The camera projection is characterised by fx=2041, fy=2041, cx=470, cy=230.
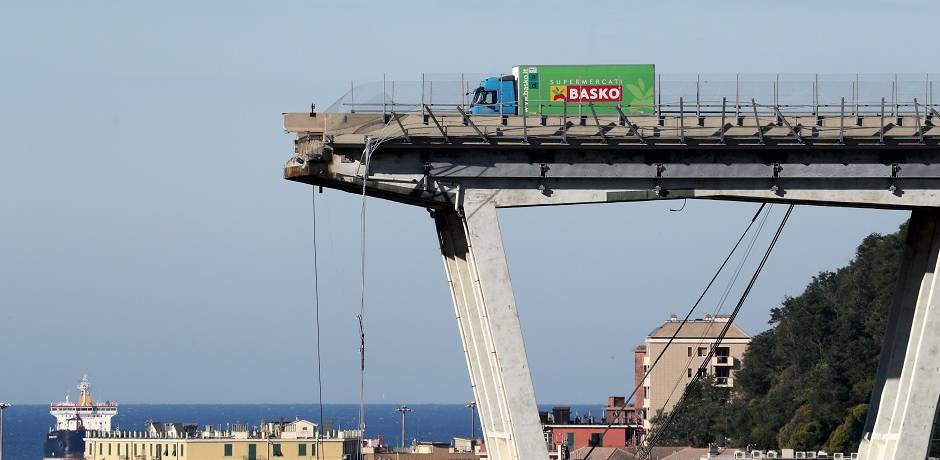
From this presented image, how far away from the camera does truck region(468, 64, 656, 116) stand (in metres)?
54.6

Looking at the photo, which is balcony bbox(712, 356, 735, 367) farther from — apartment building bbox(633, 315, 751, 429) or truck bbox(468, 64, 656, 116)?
truck bbox(468, 64, 656, 116)

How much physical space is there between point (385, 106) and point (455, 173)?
2.61m

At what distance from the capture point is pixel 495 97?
54.8 meters

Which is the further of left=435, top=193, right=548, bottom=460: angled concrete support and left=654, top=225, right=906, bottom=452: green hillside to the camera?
left=654, top=225, right=906, bottom=452: green hillside

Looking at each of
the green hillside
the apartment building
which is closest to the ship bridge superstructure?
the green hillside

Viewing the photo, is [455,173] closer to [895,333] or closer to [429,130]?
[429,130]

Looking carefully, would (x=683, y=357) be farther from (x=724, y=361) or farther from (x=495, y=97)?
(x=495, y=97)

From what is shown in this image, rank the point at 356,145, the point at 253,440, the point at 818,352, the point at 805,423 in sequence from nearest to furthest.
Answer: the point at 356,145, the point at 805,423, the point at 818,352, the point at 253,440

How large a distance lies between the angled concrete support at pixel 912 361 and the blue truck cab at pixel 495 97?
11891mm

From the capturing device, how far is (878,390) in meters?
58.0

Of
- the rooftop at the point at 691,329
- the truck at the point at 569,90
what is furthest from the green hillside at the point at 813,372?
the truck at the point at 569,90

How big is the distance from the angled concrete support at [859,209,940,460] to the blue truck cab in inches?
468

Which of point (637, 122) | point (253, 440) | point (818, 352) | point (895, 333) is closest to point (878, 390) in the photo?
point (895, 333)

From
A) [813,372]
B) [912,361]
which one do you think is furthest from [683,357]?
[912,361]
